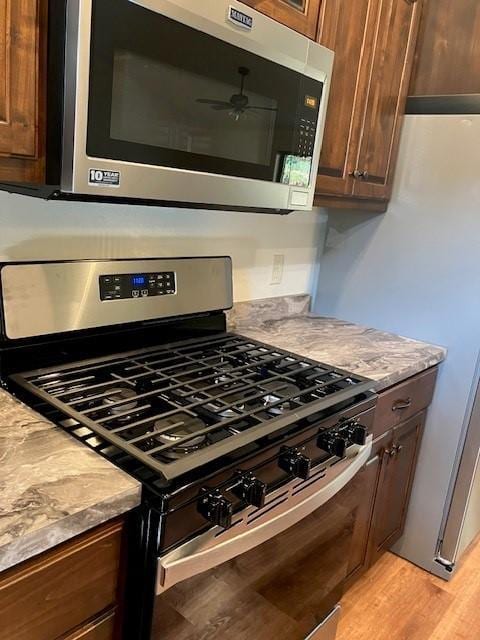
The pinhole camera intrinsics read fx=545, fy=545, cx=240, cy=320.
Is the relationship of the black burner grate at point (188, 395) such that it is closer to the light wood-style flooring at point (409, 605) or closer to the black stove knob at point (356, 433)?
the black stove knob at point (356, 433)

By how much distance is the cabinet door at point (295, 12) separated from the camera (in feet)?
4.05

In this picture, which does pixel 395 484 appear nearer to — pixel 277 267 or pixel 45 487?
pixel 277 267

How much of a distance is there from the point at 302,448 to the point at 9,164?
787mm

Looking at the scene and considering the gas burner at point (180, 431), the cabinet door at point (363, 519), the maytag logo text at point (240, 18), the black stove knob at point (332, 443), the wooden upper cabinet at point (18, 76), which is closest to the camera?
the wooden upper cabinet at point (18, 76)

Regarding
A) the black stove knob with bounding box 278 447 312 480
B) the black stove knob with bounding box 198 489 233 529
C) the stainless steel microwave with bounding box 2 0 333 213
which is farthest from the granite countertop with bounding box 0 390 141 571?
the stainless steel microwave with bounding box 2 0 333 213

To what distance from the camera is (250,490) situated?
38.9 inches

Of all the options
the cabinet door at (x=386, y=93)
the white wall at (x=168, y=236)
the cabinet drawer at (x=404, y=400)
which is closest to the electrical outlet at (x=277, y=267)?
the white wall at (x=168, y=236)

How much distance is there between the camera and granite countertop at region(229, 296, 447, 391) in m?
1.65

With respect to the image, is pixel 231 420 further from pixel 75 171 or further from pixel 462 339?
pixel 462 339

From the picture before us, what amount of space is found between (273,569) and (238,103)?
1025 millimetres

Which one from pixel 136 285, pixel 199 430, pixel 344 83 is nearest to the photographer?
pixel 199 430

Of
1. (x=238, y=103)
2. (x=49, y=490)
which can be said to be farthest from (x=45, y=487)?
(x=238, y=103)

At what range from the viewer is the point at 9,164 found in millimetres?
933

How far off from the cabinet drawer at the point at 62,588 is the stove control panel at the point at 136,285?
0.64m
